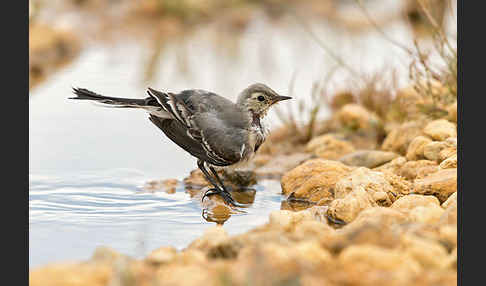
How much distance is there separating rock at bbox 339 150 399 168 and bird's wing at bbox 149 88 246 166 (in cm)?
144

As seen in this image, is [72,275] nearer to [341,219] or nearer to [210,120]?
[341,219]

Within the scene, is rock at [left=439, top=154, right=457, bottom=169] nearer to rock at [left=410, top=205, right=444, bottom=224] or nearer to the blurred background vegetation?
rock at [left=410, top=205, right=444, bottom=224]

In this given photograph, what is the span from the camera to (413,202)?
546 centimetres

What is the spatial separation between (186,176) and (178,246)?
7.37 ft

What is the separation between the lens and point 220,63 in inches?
511

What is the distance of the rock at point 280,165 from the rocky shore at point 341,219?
0.01 meters

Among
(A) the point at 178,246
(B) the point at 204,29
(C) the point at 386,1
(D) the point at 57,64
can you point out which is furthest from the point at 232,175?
A: (C) the point at 386,1

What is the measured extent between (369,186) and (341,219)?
493 millimetres

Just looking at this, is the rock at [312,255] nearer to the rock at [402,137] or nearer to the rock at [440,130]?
the rock at [440,130]

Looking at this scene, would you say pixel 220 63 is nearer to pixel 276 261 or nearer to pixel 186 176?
pixel 186 176

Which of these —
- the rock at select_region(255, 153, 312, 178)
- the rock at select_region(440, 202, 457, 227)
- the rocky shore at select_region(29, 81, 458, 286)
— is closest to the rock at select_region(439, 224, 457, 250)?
the rocky shore at select_region(29, 81, 458, 286)

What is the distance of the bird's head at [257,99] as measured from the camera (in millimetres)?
6586

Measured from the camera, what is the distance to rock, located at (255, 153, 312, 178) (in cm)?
755

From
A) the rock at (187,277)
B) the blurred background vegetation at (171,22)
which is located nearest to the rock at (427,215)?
the rock at (187,277)
